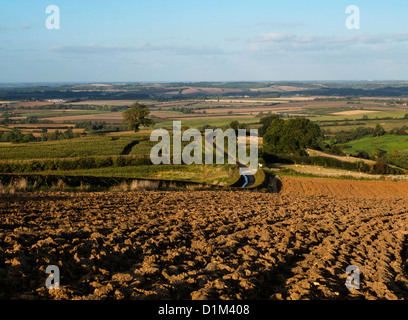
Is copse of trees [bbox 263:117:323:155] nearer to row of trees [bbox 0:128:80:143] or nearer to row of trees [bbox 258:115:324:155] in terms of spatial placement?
row of trees [bbox 258:115:324:155]

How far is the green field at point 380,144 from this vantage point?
90.8m

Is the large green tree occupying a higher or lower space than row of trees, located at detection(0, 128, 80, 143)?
higher

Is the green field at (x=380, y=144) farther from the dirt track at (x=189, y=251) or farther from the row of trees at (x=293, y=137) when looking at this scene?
the dirt track at (x=189, y=251)

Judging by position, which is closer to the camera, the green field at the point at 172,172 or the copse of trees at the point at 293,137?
the green field at the point at 172,172

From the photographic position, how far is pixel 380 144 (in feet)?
319

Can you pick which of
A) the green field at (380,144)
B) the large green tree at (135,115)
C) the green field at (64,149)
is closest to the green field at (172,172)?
the green field at (64,149)

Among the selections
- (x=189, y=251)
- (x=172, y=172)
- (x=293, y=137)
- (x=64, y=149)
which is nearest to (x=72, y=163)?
(x=172, y=172)

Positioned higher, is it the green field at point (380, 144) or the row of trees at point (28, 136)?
the row of trees at point (28, 136)

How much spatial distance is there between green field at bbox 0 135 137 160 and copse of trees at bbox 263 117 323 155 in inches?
1020

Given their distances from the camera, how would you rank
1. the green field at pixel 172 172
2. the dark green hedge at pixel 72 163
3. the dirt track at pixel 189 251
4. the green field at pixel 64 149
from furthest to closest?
the green field at pixel 64 149 < the green field at pixel 172 172 < the dark green hedge at pixel 72 163 < the dirt track at pixel 189 251

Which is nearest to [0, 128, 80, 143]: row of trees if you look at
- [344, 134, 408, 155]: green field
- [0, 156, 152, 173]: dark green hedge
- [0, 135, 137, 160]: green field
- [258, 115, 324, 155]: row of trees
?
[0, 135, 137, 160]: green field

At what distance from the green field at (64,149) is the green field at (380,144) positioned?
56.7m

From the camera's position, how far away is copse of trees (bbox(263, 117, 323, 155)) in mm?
65250

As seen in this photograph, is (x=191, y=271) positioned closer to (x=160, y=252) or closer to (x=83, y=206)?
(x=160, y=252)
